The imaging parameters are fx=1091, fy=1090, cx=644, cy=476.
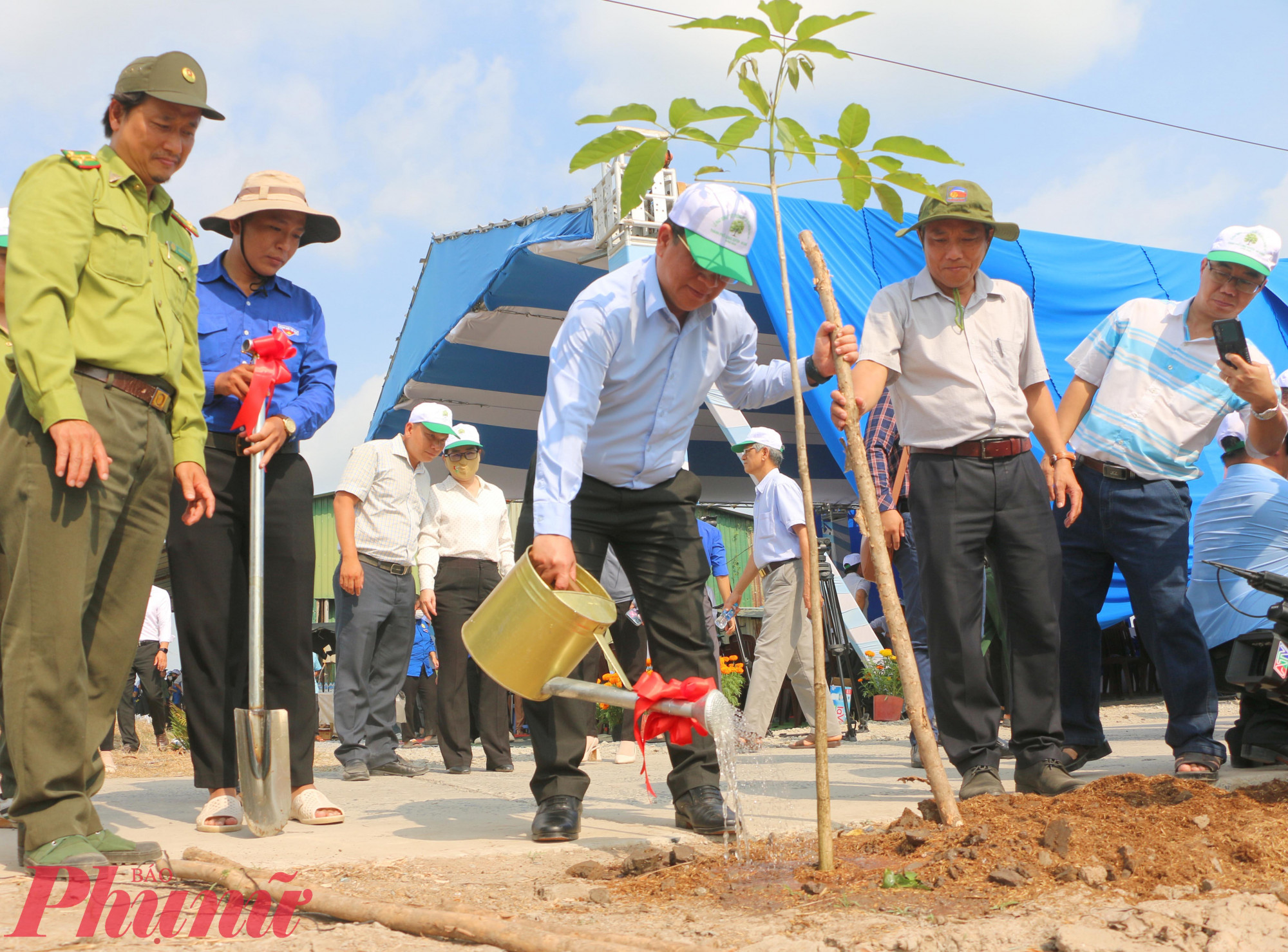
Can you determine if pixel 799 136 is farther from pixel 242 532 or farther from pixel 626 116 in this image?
pixel 242 532

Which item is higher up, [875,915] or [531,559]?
[531,559]

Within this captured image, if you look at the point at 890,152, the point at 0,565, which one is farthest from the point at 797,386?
the point at 0,565

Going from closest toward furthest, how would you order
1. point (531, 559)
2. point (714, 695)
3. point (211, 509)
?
point (714, 695)
point (531, 559)
point (211, 509)

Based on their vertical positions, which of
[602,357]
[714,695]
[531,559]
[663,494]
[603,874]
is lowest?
[603,874]

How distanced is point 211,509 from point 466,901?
1.37 meters

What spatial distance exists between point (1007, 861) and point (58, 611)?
2.07 m

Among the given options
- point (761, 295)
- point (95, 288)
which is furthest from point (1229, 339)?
point (761, 295)

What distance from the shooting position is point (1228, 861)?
6.83 feet

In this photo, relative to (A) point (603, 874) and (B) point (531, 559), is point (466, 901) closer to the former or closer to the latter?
(A) point (603, 874)

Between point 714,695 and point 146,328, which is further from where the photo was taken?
point 146,328

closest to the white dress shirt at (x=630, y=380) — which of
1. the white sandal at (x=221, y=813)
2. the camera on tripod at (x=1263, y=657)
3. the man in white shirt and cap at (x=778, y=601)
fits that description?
the white sandal at (x=221, y=813)

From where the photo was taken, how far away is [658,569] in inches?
125

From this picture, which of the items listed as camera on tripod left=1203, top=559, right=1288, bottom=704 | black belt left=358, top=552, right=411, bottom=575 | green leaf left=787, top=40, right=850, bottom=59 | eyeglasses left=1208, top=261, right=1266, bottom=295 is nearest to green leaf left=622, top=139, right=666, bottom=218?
green leaf left=787, top=40, right=850, bottom=59

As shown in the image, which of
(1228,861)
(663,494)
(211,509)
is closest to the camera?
(1228,861)
